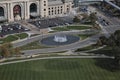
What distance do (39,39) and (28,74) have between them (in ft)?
133

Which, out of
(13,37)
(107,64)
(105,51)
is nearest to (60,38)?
(13,37)

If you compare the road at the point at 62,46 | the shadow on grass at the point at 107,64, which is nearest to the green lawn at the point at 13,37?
the road at the point at 62,46

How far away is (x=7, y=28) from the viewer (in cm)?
16400

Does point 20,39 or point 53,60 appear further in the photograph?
point 20,39

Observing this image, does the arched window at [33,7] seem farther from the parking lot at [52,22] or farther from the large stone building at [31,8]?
the parking lot at [52,22]

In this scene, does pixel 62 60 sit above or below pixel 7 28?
below

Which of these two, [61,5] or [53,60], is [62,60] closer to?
[53,60]

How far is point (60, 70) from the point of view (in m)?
115

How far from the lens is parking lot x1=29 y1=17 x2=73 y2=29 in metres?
170

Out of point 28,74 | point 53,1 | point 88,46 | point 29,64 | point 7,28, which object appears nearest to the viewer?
point 28,74

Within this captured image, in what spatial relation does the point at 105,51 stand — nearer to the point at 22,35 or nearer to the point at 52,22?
the point at 22,35

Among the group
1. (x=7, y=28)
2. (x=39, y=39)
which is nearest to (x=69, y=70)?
(x=39, y=39)

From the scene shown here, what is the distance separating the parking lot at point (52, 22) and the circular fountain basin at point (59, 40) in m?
16.8

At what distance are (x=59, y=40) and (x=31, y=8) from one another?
4019cm
